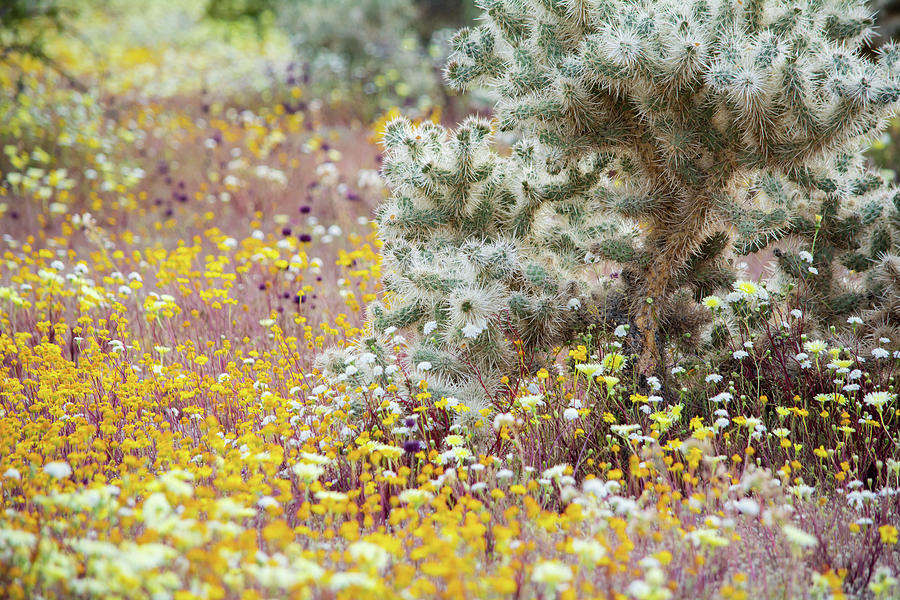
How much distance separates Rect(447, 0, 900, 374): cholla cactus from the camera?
335 centimetres

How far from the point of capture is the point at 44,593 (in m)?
2.27

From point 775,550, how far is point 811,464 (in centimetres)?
88

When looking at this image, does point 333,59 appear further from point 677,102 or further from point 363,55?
point 677,102

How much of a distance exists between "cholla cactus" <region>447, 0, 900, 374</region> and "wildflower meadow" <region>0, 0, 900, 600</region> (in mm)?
15

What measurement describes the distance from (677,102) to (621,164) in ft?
1.73

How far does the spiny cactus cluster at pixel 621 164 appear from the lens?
3.40m

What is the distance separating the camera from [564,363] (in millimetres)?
4484

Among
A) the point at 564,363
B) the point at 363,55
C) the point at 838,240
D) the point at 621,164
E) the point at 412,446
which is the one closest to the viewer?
the point at 412,446

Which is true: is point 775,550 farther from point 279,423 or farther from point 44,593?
point 44,593

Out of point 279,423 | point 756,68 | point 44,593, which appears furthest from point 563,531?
point 756,68

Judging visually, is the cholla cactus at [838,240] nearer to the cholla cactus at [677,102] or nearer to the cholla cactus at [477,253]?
the cholla cactus at [677,102]

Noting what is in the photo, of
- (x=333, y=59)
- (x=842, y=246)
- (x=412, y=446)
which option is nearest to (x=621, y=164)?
(x=842, y=246)

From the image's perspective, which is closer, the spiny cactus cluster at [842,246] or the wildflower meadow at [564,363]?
the wildflower meadow at [564,363]

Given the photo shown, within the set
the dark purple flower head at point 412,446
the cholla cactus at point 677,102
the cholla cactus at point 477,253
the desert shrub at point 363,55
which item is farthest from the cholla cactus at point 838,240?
the desert shrub at point 363,55
